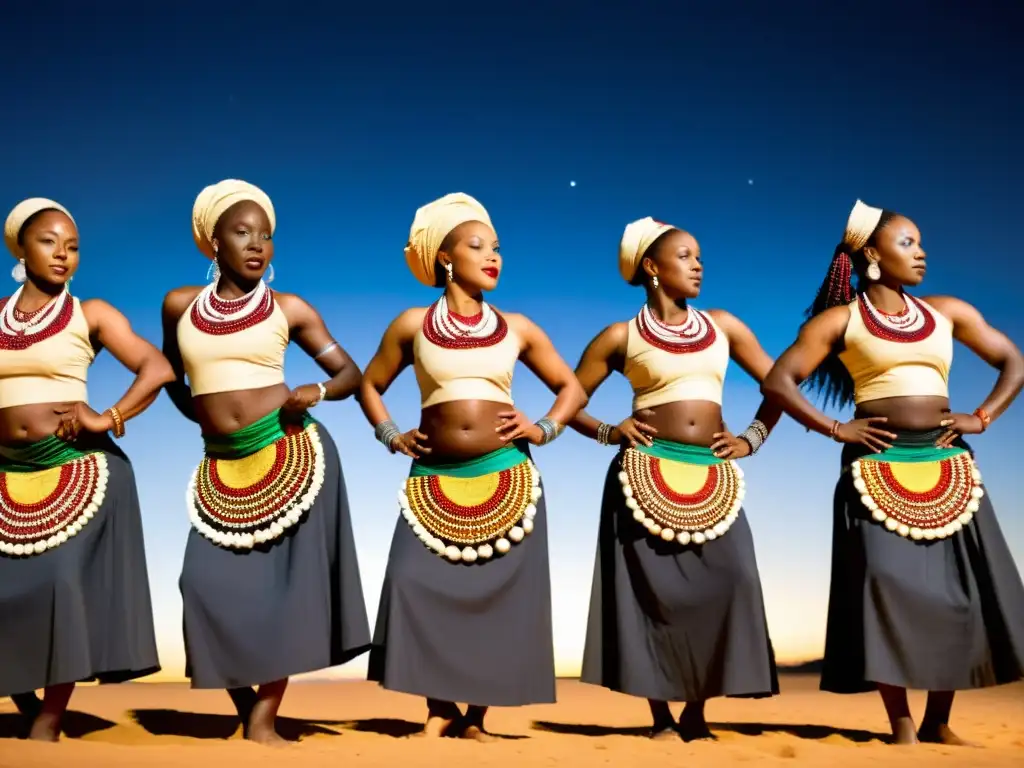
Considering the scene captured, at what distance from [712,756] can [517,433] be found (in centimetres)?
176

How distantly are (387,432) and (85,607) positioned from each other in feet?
5.35

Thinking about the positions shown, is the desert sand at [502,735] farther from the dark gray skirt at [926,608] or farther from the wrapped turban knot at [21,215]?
the wrapped turban knot at [21,215]

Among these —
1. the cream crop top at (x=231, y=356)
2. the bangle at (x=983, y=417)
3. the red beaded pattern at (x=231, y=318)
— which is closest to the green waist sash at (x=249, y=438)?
the cream crop top at (x=231, y=356)

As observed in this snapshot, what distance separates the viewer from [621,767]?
5914mm

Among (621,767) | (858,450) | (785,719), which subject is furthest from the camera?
(785,719)

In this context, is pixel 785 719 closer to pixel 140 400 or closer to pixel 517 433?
pixel 517 433

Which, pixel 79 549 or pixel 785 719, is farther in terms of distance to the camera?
pixel 785 719

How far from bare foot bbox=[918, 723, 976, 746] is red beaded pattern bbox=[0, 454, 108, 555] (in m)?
4.13

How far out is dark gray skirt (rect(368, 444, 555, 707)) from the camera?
6.57m

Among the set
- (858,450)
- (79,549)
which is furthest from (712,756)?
(79,549)

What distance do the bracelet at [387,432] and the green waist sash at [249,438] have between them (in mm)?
483

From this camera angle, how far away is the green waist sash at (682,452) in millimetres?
6902

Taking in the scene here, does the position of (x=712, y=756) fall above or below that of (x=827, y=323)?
below

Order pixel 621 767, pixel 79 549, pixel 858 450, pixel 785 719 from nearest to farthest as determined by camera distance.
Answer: pixel 621 767 < pixel 79 549 < pixel 858 450 < pixel 785 719
